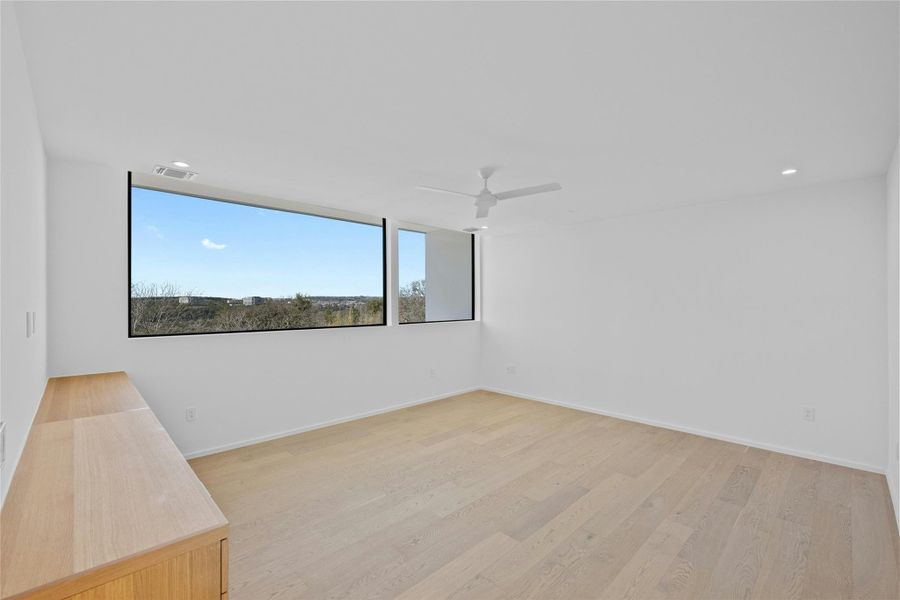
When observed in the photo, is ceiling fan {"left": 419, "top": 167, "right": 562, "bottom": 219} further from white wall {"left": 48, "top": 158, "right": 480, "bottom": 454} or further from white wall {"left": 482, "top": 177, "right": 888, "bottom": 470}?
white wall {"left": 48, "top": 158, "right": 480, "bottom": 454}

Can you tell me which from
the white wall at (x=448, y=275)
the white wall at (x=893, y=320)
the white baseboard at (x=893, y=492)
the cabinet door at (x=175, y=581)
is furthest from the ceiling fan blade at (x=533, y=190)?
the white baseboard at (x=893, y=492)

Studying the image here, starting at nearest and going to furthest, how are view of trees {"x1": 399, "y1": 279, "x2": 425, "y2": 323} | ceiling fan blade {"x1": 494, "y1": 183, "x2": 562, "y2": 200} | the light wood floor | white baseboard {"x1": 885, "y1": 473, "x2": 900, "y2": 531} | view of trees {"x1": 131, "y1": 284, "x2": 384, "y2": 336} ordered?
the light wood floor < white baseboard {"x1": 885, "y1": 473, "x2": 900, "y2": 531} < ceiling fan blade {"x1": 494, "y1": 183, "x2": 562, "y2": 200} < view of trees {"x1": 131, "y1": 284, "x2": 384, "y2": 336} < view of trees {"x1": 399, "y1": 279, "x2": 425, "y2": 323}

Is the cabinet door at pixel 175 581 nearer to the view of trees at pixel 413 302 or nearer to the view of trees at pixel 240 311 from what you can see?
the view of trees at pixel 240 311

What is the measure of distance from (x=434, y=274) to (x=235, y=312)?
2.76 m

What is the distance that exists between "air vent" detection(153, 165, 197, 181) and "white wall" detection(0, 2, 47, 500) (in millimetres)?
1019

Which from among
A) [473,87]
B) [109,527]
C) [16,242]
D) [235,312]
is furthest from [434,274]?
[109,527]

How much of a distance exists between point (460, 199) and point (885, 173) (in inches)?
134

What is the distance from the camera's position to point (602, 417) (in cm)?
491

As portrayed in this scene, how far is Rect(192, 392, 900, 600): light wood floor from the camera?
2066 mm

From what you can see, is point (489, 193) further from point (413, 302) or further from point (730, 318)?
point (730, 318)

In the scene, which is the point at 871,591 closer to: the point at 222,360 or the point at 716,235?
the point at 716,235

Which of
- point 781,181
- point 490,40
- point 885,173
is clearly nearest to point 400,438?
point 490,40

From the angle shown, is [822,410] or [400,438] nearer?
[822,410]

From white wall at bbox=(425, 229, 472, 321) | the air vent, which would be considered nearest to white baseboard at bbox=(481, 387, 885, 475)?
white wall at bbox=(425, 229, 472, 321)
